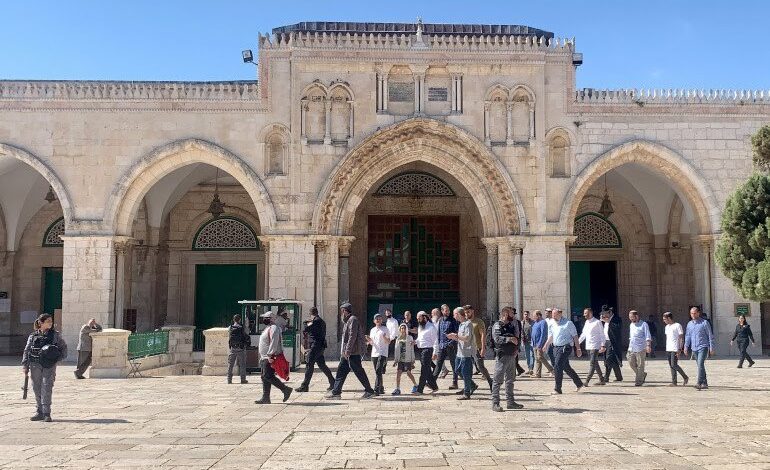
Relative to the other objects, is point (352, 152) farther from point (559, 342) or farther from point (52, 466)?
point (52, 466)

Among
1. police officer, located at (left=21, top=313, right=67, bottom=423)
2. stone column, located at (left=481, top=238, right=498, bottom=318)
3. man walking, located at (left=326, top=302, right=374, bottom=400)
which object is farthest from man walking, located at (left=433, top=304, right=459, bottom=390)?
stone column, located at (left=481, top=238, right=498, bottom=318)

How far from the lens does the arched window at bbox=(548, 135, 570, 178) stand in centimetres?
1681

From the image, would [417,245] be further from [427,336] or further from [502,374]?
[502,374]

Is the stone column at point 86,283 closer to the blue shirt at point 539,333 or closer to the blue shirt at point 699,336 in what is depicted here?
the blue shirt at point 539,333

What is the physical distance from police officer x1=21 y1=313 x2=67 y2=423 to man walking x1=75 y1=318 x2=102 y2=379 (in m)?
4.80

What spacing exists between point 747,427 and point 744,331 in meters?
7.25

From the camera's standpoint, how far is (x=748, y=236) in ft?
29.8

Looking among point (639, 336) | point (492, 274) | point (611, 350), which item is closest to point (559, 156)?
point (492, 274)

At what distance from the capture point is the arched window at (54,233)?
20.5 meters

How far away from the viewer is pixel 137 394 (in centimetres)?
1062

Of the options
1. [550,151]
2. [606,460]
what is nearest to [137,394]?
[606,460]

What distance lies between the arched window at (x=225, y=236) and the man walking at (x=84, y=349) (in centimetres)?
755

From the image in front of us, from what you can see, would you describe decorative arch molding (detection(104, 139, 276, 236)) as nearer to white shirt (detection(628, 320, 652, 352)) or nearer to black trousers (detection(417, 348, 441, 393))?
black trousers (detection(417, 348, 441, 393))

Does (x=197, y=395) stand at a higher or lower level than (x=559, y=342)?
lower
